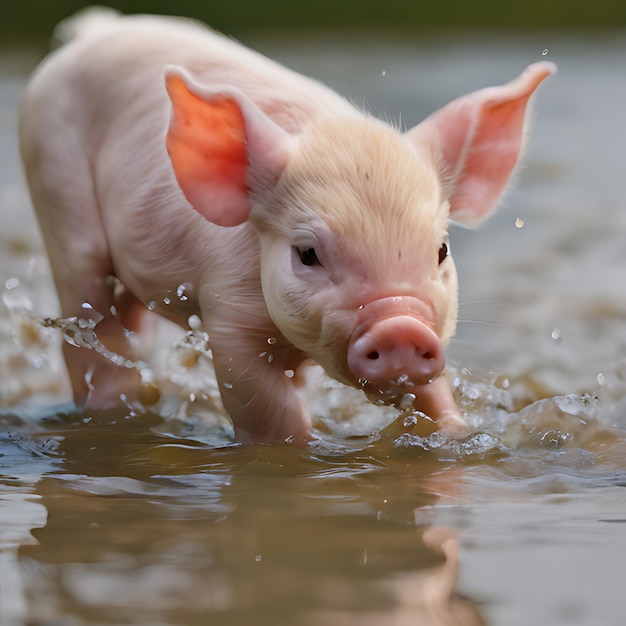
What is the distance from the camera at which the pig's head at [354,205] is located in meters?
2.02

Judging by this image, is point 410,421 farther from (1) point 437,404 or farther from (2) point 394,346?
(2) point 394,346

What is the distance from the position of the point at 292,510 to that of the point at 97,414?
1105 mm

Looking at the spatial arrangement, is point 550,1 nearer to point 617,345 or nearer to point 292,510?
point 617,345

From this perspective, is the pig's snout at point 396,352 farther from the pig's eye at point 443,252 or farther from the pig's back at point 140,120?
the pig's back at point 140,120

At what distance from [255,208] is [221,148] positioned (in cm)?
14

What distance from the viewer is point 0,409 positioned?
296cm

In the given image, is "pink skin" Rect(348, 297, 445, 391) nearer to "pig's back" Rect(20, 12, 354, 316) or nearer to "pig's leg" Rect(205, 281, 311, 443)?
"pig's leg" Rect(205, 281, 311, 443)

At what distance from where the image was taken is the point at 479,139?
2.43 meters

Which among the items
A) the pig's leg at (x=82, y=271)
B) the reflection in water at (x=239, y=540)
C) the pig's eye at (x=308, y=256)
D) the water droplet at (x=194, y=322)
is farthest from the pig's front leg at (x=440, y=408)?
the pig's leg at (x=82, y=271)

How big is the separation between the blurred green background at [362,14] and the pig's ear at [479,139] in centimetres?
937

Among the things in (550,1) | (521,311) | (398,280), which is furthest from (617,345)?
(550,1)

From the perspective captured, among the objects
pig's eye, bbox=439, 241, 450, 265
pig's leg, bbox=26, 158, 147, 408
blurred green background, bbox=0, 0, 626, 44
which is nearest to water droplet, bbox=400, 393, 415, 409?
pig's eye, bbox=439, 241, 450, 265

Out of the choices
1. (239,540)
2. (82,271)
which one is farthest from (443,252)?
(82,271)

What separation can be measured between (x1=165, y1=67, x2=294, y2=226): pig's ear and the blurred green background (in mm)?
9455
